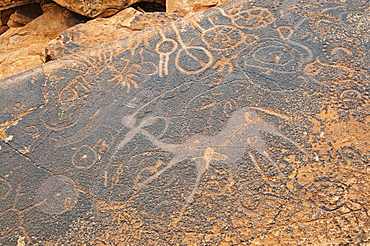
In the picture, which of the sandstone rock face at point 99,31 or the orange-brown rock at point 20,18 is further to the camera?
the orange-brown rock at point 20,18

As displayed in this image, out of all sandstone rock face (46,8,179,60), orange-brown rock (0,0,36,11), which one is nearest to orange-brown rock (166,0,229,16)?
sandstone rock face (46,8,179,60)

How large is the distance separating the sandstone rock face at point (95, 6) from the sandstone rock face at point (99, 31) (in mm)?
346

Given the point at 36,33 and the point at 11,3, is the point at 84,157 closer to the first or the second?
the point at 36,33

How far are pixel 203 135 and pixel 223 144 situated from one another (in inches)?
5.4

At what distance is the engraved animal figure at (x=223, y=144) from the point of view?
6.91ft

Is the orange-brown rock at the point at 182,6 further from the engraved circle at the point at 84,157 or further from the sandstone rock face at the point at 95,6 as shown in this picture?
the engraved circle at the point at 84,157

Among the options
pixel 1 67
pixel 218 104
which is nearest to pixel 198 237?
pixel 218 104

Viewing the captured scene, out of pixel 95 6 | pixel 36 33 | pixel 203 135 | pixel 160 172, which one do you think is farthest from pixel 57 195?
pixel 36 33

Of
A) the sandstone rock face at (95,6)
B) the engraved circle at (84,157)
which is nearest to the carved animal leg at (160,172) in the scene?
the engraved circle at (84,157)

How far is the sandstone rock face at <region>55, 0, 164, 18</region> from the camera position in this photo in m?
3.32

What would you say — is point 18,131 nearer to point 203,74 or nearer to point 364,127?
point 203,74

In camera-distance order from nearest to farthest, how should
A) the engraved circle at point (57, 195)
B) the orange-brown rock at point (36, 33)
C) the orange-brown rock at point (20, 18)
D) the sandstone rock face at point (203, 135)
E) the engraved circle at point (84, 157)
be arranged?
1. the sandstone rock face at point (203, 135)
2. the engraved circle at point (57, 195)
3. the engraved circle at point (84, 157)
4. the orange-brown rock at point (36, 33)
5. the orange-brown rock at point (20, 18)

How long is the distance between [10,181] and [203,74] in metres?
1.36

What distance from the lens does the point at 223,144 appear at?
85.0 inches
